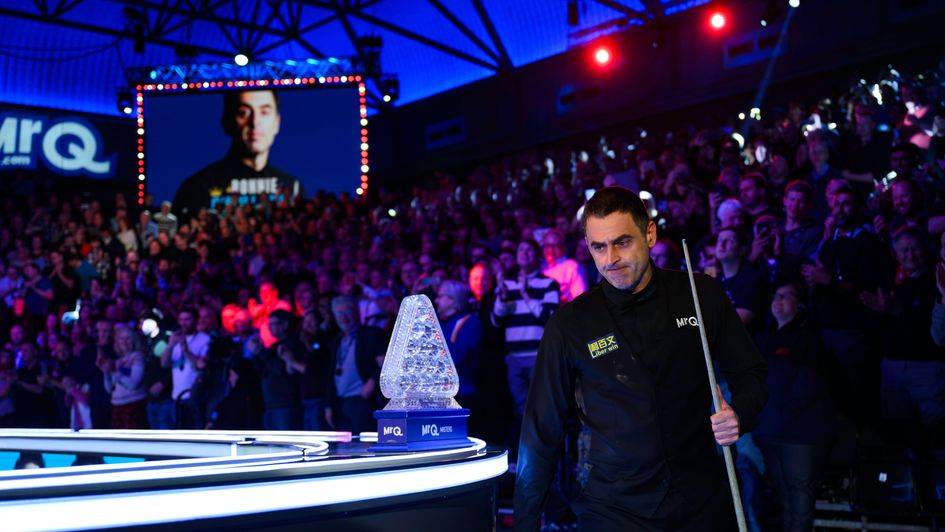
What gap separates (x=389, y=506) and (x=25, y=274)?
452 inches

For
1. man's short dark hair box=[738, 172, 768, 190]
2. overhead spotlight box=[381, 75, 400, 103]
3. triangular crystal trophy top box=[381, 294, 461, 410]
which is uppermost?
overhead spotlight box=[381, 75, 400, 103]

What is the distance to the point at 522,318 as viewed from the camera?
23.0 ft

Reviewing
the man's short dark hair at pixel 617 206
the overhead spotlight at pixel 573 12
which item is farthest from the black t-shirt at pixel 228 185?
the man's short dark hair at pixel 617 206

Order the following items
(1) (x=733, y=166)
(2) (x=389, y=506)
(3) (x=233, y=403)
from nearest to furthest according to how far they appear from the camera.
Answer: (2) (x=389, y=506) < (1) (x=733, y=166) < (3) (x=233, y=403)

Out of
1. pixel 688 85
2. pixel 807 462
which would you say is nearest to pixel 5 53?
pixel 688 85

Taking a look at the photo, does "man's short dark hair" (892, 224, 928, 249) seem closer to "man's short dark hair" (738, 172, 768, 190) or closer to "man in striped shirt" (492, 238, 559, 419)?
"man's short dark hair" (738, 172, 768, 190)

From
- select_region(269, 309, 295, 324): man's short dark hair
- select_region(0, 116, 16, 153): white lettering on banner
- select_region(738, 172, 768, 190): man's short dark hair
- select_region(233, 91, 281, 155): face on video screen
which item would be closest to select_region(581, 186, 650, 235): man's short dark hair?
select_region(738, 172, 768, 190): man's short dark hair

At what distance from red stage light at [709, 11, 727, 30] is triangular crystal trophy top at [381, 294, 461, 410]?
13.4 m

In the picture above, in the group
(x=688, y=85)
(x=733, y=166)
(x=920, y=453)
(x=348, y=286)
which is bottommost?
(x=920, y=453)

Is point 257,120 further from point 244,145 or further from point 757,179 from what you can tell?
point 757,179

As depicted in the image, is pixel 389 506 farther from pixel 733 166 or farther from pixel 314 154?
pixel 314 154

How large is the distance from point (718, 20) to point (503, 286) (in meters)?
9.96

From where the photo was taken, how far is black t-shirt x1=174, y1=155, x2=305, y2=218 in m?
16.3

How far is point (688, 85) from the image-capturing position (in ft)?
53.6
